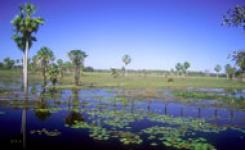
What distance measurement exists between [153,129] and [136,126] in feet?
5.44

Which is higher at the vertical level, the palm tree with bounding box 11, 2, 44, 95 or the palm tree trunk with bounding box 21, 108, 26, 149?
the palm tree with bounding box 11, 2, 44, 95

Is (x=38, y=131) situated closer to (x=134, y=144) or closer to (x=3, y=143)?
(x=3, y=143)

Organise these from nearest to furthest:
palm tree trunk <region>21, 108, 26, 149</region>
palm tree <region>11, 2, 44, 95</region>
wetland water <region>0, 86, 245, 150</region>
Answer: palm tree trunk <region>21, 108, 26, 149</region>
wetland water <region>0, 86, 245, 150</region>
palm tree <region>11, 2, 44, 95</region>

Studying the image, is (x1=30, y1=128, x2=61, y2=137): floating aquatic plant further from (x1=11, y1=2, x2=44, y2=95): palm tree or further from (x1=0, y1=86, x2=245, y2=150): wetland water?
(x1=11, y1=2, x2=44, y2=95): palm tree

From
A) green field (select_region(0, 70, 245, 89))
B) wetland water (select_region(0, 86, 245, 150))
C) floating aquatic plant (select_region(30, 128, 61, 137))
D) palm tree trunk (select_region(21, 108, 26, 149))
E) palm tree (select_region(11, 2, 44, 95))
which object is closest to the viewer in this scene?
palm tree trunk (select_region(21, 108, 26, 149))

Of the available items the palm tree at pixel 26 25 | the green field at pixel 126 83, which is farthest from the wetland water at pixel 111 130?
the green field at pixel 126 83

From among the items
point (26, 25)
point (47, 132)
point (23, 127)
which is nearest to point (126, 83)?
point (26, 25)

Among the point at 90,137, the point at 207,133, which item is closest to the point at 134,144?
the point at 90,137

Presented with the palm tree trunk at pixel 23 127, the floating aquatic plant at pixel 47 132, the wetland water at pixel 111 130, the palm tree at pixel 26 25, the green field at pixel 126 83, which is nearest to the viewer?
Answer: the palm tree trunk at pixel 23 127

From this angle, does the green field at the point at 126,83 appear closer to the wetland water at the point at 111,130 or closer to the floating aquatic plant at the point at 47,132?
the wetland water at the point at 111,130

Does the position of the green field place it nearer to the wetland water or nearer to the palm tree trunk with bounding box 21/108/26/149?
the palm tree trunk with bounding box 21/108/26/149

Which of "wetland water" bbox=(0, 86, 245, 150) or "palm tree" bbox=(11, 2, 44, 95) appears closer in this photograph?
"wetland water" bbox=(0, 86, 245, 150)

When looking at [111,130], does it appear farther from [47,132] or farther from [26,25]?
[26,25]

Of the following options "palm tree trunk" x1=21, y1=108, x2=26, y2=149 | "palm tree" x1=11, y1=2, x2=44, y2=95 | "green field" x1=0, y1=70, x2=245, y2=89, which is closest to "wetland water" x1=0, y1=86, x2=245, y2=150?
"palm tree trunk" x1=21, y1=108, x2=26, y2=149
